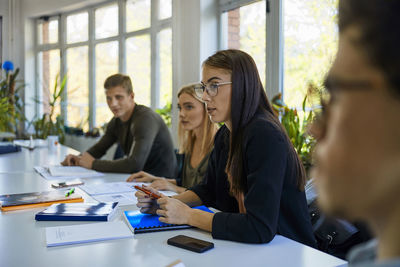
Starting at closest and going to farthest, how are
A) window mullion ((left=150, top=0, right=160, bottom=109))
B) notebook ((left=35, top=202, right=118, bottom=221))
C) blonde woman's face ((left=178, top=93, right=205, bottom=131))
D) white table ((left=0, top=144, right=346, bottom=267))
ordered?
white table ((left=0, top=144, right=346, bottom=267)), notebook ((left=35, top=202, right=118, bottom=221)), blonde woman's face ((left=178, top=93, right=205, bottom=131)), window mullion ((left=150, top=0, right=160, bottom=109))

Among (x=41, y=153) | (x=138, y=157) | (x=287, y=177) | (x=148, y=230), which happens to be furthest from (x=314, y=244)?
(x=41, y=153)

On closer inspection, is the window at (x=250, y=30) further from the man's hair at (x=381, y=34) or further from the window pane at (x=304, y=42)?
the man's hair at (x=381, y=34)

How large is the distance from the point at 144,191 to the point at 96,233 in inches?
10.6

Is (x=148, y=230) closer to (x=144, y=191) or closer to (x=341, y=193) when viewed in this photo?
(x=144, y=191)

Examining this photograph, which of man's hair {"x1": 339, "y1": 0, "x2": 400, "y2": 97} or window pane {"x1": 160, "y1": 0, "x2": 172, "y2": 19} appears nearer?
man's hair {"x1": 339, "y1": 0, "x2": 400, "y2": 97}

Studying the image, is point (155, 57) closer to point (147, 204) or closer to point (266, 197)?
point (147, 204)

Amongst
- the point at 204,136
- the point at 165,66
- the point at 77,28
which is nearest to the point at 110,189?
the point at 204,136

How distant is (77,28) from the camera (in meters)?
7.17

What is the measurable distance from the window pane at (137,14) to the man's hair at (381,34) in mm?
5634

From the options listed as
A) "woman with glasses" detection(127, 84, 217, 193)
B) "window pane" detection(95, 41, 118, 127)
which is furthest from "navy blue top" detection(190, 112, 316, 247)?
"window pane" detection(95, 41, 118, 127)

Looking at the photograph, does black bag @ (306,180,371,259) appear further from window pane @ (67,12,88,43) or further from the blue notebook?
window pane @ (67,12,88,43)

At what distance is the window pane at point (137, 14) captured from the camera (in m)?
5.82

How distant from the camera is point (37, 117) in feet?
25.9

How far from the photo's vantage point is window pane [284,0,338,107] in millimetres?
3371
